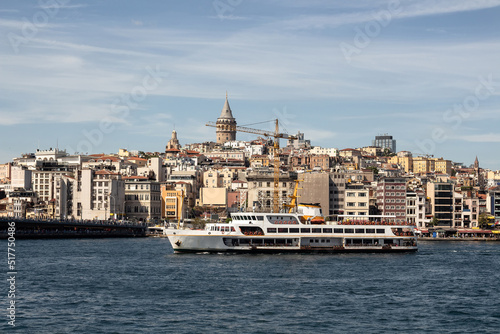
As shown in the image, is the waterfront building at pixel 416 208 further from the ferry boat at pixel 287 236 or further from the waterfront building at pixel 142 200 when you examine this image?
the ferry boat at pixel 287 236

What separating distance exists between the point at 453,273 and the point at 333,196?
66.6 metres

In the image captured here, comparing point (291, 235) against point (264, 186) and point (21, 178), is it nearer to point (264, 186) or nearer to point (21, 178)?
point (264, 186)

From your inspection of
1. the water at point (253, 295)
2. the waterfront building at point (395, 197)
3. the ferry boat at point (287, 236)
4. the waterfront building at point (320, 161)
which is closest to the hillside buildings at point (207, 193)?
the waterfront building at point (395, 197)

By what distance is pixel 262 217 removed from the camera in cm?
6756

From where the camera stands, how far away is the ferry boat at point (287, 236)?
218 feet

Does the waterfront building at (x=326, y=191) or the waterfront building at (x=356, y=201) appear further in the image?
the waterfront building at (x=326, y=191)

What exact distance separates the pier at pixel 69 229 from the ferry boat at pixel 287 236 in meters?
41.3

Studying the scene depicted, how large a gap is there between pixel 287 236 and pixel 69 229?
2103 inches

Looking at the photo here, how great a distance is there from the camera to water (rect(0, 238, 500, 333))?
34.4 metres

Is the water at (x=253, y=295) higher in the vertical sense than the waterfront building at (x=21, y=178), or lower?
lower

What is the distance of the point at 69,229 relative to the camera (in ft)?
370

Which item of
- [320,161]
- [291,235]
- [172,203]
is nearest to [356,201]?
[172,203]

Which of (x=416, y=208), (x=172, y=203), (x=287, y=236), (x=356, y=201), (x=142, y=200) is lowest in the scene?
(x=287, y=236)

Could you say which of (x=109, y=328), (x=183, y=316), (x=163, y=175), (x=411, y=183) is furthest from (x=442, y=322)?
(x=163, y=175)
